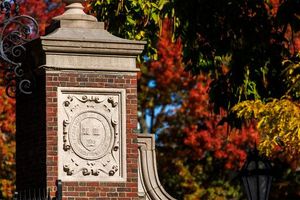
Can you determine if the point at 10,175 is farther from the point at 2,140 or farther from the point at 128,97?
the point at 128,97

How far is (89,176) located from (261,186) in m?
2.58

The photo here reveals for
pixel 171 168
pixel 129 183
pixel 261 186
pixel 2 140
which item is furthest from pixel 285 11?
pixel 171 168

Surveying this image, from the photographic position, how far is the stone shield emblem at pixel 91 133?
1622 centimetres

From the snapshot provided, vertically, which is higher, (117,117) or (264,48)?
(264,48)

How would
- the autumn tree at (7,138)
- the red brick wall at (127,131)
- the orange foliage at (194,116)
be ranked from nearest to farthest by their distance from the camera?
A: the red brick wall at (127,131)
the autumn tree at (7,138)
the orange foliage at (194,116)

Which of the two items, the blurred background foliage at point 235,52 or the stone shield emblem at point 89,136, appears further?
the blurred background foliage at point 235,52

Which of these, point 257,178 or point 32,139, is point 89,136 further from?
point 257,178

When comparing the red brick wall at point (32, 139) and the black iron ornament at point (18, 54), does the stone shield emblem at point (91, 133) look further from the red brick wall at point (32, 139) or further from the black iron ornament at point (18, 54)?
the black iron ornament at point (18, 54)

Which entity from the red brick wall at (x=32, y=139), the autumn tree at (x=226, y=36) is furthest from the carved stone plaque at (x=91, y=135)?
the autumn tree at (x=226, y=36)

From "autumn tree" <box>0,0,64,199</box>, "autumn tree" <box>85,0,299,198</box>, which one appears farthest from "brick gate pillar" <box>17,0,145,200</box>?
"autumn tree" <box>0,0,64,199</box>

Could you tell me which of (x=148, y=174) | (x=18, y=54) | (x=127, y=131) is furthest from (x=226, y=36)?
(x=127, y=131)

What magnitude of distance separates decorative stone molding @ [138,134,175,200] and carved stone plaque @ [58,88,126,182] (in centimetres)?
312

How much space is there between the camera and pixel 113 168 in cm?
1639

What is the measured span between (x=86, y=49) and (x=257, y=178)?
3017 mm
